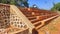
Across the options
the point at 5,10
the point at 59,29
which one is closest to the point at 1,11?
the point at 5,10

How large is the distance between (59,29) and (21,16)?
1496 millimetres

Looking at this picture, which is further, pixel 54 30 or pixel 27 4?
pixel 27 4

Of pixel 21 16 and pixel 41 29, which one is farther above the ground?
pixel 21 16

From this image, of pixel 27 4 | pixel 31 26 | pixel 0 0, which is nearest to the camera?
pixel 31 26

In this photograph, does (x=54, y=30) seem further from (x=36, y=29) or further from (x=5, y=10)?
(x=5, y=10)

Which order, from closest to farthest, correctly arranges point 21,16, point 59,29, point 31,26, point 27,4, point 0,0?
point 31,26 → point 21,16 → point 59,29 → point 0,0 → point 27,4

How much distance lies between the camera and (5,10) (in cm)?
626

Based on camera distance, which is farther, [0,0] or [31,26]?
[0,0]

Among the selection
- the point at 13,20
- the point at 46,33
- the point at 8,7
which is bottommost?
the point at 46,33

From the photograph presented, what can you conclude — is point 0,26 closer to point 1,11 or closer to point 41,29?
point 1,11

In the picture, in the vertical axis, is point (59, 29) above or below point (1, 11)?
below

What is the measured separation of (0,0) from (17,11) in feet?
32.7

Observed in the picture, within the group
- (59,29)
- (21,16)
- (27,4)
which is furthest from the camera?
(27,4)

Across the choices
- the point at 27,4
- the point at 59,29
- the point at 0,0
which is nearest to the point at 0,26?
the point at 59,29
